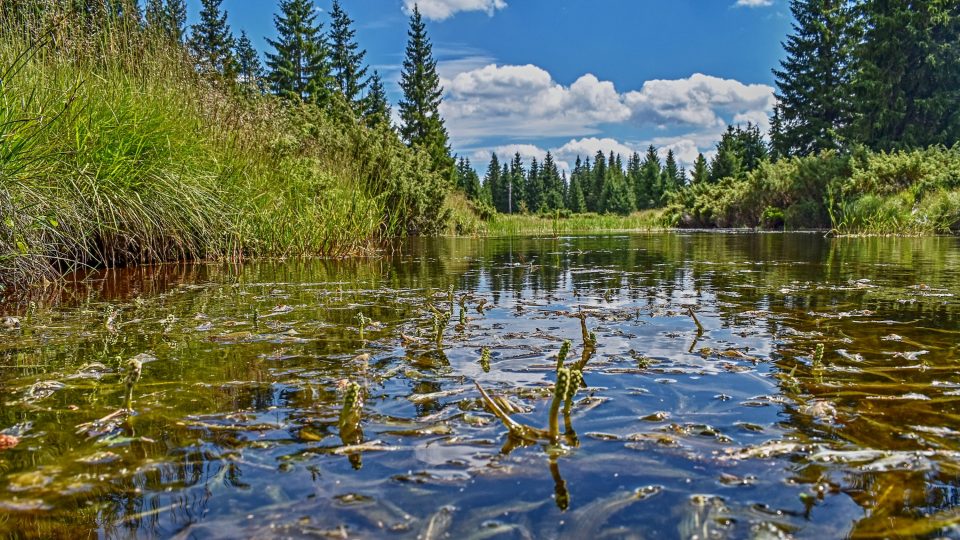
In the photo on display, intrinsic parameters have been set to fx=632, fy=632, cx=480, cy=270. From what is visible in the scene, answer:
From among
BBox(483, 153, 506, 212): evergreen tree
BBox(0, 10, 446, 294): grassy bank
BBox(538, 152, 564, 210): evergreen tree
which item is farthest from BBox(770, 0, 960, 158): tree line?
BBox(483, 153, 506, 212): evergreen tree

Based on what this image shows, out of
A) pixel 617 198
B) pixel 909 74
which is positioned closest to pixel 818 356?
pixel 909 74

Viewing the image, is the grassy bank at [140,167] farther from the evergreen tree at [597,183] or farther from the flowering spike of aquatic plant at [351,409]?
the evergreen tree at [597,183]

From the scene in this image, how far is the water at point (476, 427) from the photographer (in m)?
1.24

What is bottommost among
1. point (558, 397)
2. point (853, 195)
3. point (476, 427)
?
point (476, 427)

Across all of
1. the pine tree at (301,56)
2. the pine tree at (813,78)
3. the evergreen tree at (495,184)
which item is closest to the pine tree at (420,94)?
the pine tree at (301,56)

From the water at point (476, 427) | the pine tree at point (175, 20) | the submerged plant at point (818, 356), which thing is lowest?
the water at point (476, 427)

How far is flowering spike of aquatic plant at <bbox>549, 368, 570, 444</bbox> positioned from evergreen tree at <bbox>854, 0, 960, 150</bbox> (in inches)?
1166

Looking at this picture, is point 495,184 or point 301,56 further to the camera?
point 495,184

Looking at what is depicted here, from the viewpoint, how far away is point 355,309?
404 centimetres

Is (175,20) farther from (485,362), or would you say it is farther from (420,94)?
(420,94)

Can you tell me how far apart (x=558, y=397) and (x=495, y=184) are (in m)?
90.3

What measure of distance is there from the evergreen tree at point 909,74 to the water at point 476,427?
28.1 m

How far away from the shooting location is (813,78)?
38469 millimetres

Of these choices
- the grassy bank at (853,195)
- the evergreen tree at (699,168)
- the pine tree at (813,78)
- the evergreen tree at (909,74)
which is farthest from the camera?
the evergreen tree at (699,168)
